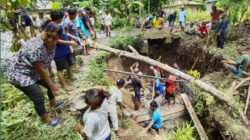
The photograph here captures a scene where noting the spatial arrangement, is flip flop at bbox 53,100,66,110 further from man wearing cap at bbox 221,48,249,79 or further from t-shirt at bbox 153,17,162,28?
t-shirt at bbox 153,17,162,28

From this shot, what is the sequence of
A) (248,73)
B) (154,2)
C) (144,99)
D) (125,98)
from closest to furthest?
(248,73), (125,98), (144,99), (154,2)

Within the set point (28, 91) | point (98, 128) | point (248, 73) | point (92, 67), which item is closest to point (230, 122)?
point (248, 73)

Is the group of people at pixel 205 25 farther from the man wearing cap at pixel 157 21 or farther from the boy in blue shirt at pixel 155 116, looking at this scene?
the boy in blue shirt at pixel 155 116

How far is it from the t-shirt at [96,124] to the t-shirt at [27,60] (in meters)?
1.07

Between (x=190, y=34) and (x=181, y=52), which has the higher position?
(x=190, y=34)

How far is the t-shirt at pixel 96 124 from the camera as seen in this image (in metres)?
2.01

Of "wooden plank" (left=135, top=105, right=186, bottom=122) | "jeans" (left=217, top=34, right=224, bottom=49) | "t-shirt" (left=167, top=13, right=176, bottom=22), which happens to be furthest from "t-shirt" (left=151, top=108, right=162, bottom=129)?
"t-shirt" (left=167, top=13, right=176, bottom=22)

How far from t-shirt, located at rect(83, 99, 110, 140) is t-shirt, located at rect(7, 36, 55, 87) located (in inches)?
42.1

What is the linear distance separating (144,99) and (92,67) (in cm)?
377

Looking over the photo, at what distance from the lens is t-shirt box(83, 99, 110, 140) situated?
2007 millimetres

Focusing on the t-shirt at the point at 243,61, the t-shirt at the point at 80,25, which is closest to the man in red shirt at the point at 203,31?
the t-shirt at the point at 243,61

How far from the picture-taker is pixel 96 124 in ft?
6.75

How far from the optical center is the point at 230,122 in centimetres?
461

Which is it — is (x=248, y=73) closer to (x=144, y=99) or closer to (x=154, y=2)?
(x=144, y=99)
